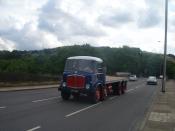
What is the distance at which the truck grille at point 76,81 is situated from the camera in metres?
23.0

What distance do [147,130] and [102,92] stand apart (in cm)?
1226

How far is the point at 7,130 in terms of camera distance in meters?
11.1

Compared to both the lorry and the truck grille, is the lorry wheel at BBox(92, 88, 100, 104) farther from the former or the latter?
the truck grille

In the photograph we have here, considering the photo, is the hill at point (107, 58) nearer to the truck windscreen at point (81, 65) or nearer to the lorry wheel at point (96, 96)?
the truck windscreen at point (81, 65)

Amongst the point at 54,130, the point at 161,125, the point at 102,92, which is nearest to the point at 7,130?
the point at 54,130

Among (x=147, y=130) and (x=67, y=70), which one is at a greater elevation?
(x=67, y=70)

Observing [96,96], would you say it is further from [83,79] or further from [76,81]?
[76,81]

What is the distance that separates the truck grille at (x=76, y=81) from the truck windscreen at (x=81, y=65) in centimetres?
60

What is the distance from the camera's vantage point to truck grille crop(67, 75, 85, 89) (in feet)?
75.6

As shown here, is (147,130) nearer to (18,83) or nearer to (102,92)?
(102,92)

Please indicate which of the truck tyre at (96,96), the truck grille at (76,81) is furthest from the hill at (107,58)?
the truck grille at (76,81)

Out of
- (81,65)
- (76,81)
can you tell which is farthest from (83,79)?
(81,65)

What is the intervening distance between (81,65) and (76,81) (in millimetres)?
1097

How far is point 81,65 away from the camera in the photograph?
932 inches
